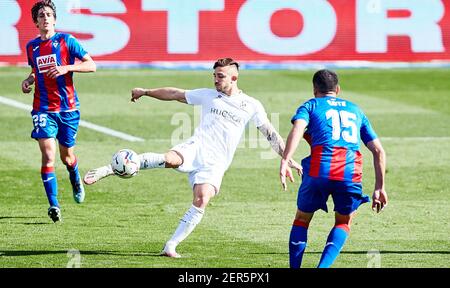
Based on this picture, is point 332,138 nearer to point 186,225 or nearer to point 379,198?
point 379,198

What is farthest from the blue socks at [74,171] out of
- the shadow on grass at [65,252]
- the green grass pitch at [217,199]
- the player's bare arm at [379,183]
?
the player's bare arm at [379,183]

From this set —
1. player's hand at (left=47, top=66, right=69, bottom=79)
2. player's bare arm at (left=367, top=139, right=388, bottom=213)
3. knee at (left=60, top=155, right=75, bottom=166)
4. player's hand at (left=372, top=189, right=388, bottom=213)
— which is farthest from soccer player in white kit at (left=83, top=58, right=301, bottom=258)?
knee at (left=60, top=155, right=75, bottom=166)

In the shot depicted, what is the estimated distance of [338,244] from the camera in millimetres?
10195

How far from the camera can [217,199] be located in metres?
15.5

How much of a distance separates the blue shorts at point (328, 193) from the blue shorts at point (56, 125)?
4.57 metres

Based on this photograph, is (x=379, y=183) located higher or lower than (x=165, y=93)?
lower

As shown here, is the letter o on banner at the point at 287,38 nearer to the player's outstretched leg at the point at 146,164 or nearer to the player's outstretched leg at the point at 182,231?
the player's outstretched leg at the point at 146,164

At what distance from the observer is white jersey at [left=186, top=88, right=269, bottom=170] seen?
11758mm

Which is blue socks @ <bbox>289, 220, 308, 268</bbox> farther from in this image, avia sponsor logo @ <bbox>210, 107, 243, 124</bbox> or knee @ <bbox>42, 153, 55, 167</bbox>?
knee @ <bbox>42, 153, 55, 167</bbox>

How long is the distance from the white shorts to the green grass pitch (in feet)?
2.64

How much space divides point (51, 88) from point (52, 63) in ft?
1.07

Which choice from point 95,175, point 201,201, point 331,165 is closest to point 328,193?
point 331,165

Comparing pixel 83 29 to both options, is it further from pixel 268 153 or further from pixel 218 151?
pixel 218 151
